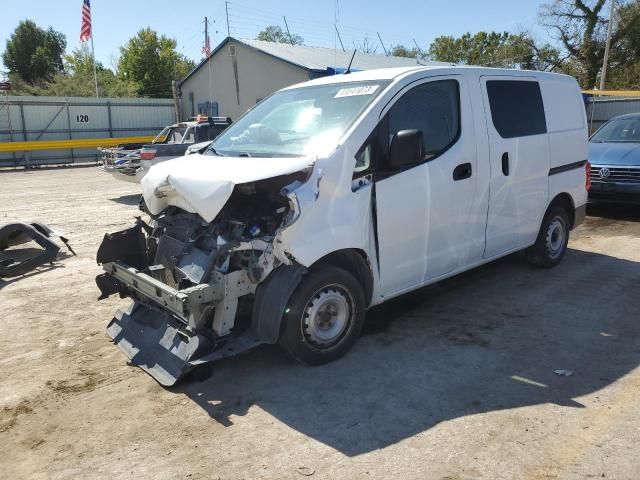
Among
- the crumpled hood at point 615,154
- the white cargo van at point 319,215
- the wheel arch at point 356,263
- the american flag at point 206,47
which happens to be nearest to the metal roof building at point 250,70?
the american flag at point 206,47

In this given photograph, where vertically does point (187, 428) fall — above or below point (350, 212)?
below

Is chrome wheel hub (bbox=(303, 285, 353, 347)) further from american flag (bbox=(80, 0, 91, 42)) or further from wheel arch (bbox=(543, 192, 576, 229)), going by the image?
american flag (bbox=(80, 0, 91, 42))

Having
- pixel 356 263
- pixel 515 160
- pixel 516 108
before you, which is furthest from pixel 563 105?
pixel 356 263

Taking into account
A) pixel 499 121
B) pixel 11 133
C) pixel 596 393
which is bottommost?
pixel 596 393

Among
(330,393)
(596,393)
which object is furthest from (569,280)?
(330,393)

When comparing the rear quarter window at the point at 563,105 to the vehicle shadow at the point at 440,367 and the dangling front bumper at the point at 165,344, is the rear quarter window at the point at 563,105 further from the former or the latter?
the dangling front bumper at the point at 165,344

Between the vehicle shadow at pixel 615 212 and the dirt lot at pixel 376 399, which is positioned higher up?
the vehicle shadow at pixel 615 212

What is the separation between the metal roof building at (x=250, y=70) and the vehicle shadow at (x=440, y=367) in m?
16.1

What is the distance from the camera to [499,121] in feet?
16.9

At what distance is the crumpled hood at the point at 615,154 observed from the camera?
8977 millimetres

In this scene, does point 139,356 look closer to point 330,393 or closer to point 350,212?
point 330,393

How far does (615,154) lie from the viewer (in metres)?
9.29

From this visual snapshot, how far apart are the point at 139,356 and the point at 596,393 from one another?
10.9 feet

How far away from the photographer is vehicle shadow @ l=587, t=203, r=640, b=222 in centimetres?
945
